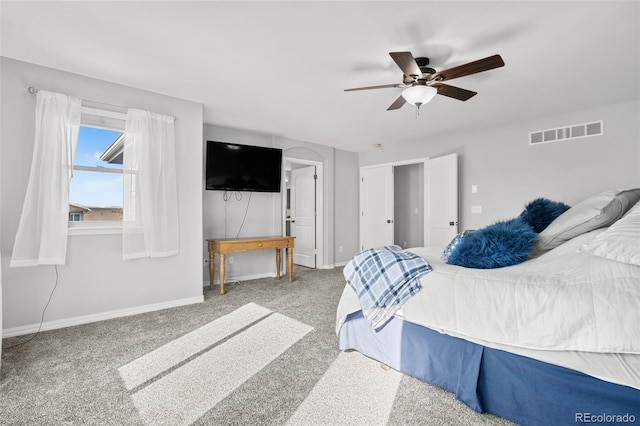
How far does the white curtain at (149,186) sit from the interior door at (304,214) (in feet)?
9.66

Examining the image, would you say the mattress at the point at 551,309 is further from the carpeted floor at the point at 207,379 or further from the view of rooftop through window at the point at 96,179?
the view of rooftop through window at the point at 96,179

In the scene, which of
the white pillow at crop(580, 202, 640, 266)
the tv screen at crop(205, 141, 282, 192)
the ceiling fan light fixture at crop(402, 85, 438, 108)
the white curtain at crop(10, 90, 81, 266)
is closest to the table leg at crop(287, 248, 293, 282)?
the tv screen at crop(205, 141, 282, 192)

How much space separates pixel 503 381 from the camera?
4.90 ft

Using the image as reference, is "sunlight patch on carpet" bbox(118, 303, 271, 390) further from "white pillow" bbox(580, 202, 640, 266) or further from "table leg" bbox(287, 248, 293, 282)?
"white pillow" bbox(580, 202, 640, 266)

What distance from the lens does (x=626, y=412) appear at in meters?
1.21

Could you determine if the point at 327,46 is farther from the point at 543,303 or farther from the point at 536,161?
the point at 536,161

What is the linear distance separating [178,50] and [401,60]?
1782 millimetres

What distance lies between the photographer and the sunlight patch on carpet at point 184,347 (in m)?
1.96

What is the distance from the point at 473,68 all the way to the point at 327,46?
1109mm

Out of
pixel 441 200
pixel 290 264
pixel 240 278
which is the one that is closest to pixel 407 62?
pixel 441 200

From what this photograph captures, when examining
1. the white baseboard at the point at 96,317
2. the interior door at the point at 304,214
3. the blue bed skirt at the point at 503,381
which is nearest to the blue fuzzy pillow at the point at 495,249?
the blue bed skirt at the point at 503,381

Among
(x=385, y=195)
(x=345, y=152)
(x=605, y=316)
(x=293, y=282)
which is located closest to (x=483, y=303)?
(x=605, y=316)

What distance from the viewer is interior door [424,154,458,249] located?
468 centimetres

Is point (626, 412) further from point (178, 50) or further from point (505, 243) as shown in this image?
point (178, 50)
